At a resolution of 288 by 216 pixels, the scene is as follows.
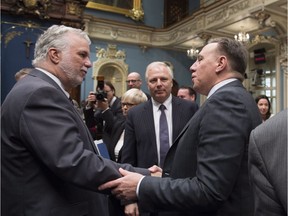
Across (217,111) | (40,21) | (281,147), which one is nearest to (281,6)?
(40,21)

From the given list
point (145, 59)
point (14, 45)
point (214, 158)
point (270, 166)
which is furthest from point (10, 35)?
point (270, 166)

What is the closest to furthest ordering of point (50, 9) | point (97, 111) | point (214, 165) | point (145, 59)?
point (214, 165), point (97, 111), point (50, 9), point (145, 59)

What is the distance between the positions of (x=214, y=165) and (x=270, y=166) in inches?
23.0

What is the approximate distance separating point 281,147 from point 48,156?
0.96 metres

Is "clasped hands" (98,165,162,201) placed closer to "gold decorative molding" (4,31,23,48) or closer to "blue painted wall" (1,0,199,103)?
"blue painted wall" (1,0,199,103)

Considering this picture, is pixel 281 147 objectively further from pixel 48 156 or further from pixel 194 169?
pixel 48 156

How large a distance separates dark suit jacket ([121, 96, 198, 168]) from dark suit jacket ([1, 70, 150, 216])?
1.11 metres

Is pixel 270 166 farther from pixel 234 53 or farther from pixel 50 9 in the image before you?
pixel 50 9

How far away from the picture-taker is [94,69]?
476 inches

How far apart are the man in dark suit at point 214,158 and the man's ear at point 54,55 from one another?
Answer: 67 cm

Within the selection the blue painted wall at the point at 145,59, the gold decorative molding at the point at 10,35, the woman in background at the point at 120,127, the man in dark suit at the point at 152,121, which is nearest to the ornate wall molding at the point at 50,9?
the gold decorative molding at the point at 10,35

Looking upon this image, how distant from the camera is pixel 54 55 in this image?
5.44 ft

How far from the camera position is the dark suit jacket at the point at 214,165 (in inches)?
53.0

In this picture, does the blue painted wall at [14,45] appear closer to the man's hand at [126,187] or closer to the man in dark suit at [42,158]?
the man in dark suit at [42,158]
